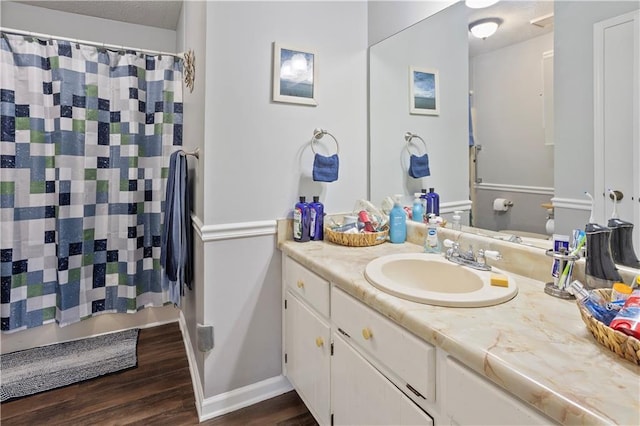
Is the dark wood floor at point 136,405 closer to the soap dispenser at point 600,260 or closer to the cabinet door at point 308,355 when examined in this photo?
the cabinet door at point 308,355

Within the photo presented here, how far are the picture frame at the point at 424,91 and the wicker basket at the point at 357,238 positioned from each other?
2.15 ft

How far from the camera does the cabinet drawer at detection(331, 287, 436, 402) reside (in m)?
0.86

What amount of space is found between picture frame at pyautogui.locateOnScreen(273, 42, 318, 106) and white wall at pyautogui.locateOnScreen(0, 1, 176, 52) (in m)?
1.60

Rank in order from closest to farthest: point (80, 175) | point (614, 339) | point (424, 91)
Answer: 1. point (614, 339)
2. point (424, 91)
3. point (80, 175)

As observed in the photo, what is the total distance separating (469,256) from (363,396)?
0.64 meters

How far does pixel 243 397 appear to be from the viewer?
1.72m

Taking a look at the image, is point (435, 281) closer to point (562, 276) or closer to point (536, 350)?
point (562, 276)

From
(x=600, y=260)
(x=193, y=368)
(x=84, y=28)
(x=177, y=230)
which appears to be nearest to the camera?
(x=600, y=260)

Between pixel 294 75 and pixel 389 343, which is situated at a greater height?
pixel 294 75

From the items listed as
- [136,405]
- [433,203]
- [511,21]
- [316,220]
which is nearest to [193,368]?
[136,405]

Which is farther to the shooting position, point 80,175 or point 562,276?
point 80,175

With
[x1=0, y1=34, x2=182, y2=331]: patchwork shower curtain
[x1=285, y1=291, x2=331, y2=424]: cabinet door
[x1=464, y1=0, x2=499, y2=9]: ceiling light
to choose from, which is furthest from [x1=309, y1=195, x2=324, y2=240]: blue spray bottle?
[x1=0, y1=34, x2=182, y2=331]: patchwork shower curtain

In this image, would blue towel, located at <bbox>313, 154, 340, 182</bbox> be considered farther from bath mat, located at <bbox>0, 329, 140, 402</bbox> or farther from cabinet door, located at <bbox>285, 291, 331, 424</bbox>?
bath mat, located at <bbox>0, 329, 140, 402</bbox>

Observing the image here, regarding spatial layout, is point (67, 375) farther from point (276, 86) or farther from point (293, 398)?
point (276, 86)
